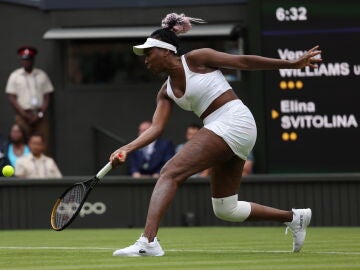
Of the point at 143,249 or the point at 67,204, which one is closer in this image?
the point at 143,249

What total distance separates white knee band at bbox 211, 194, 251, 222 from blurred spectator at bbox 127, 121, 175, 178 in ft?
22.7

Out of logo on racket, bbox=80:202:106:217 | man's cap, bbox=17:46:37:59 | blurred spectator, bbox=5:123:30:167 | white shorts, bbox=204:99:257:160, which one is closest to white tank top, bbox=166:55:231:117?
white shorts, bbox=204:99:257:160

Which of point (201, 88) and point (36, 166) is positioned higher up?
point (201, 88)

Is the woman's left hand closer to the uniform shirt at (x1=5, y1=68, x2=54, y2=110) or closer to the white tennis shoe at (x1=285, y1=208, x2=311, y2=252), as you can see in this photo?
the white tennis shoe at (x1=285, y1=208, x2=311, y2=252)

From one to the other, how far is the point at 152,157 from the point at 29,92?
7.65ft

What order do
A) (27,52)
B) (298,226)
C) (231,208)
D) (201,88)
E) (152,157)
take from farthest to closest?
(27,52), (152,157), (298,226), (231,208), (201,88)

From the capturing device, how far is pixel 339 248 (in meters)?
9.97

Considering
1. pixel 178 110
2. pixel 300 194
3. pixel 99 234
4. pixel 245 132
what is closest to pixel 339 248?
pixel 245 132

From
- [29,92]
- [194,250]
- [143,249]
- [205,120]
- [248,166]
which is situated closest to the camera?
[143,249]

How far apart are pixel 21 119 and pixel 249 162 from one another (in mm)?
3790

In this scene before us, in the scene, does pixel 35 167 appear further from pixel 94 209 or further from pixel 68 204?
pixel 68 204

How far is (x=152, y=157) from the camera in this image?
53.7 ft
